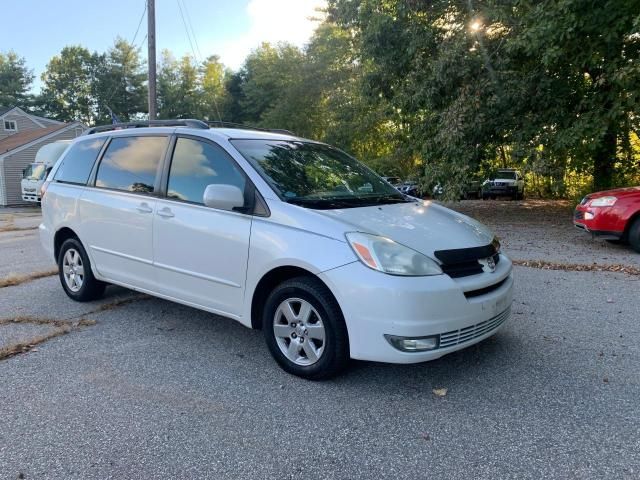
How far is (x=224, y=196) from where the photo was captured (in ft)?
11.6

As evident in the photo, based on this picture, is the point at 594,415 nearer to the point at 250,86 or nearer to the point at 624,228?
the point at 624,228

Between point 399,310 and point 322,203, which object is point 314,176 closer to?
point 322,203

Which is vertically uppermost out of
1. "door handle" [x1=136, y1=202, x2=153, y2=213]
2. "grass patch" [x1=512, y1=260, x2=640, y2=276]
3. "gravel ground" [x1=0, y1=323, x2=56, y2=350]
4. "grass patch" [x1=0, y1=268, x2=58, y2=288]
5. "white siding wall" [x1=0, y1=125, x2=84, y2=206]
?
"door handle" [x1=136, y1=202, x2=153, y2=213]

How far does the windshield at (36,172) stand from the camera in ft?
77.2

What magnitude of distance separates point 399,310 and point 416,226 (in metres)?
0.80

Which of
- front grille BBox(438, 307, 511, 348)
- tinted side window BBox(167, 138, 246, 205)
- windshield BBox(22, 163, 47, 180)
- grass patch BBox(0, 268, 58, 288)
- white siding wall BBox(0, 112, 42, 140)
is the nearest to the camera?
front grille BBox(438, 307, 511, 348)

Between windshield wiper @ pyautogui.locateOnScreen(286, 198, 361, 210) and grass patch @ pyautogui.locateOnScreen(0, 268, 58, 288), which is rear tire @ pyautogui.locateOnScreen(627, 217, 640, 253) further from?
grass patch @ pyautogui.locateOnScreen(0, 268, 58, 288)

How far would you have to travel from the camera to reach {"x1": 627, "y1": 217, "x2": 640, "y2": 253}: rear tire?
7.75 metres

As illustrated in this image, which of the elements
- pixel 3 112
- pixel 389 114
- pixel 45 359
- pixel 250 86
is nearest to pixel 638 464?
pixel 45 359

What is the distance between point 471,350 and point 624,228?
5517 millimetres

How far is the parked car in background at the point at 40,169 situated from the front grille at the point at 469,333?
79.0 feet

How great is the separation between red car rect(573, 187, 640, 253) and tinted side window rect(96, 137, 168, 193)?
23.2ft

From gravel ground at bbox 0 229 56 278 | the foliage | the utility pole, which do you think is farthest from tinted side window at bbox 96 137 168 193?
the utility pole

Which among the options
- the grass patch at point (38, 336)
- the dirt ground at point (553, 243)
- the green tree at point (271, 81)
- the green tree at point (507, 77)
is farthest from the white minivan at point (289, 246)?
the green tree at point (271, 81)
